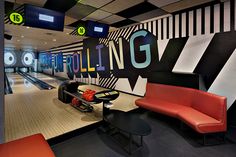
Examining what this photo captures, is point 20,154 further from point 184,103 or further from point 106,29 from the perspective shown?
point 106,29

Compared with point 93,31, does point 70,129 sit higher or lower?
lower

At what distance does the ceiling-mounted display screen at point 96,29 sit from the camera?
500cm

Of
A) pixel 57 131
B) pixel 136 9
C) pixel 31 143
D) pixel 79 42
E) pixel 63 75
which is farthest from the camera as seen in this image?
pixel 63 75

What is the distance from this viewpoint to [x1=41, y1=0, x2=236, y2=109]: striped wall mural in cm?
326

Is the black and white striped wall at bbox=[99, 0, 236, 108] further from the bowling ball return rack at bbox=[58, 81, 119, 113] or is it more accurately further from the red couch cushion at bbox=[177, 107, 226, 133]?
the bowling ball return rack at bbox=[58, 81, 119, 113]

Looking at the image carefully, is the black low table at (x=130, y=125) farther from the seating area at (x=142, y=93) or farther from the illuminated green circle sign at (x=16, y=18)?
the illuminated green circle sign at (x=16, y=18)

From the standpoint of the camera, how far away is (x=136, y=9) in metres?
4.01

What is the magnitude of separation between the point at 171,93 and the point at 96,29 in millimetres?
3427

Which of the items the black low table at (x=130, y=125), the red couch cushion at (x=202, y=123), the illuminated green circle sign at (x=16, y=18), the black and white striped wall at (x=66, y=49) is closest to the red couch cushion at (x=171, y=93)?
the red couch cushion at (x=202, y=123)

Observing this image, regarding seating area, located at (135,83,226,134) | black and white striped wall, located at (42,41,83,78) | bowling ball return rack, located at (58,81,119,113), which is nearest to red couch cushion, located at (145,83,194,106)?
seating area, located at (135,83,226,134)

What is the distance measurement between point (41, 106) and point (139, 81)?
11.4 ft

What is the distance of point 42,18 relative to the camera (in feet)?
12.5

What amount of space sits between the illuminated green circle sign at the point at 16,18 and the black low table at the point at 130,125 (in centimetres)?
339

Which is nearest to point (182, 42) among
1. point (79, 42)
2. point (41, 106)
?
point (41, 106)
